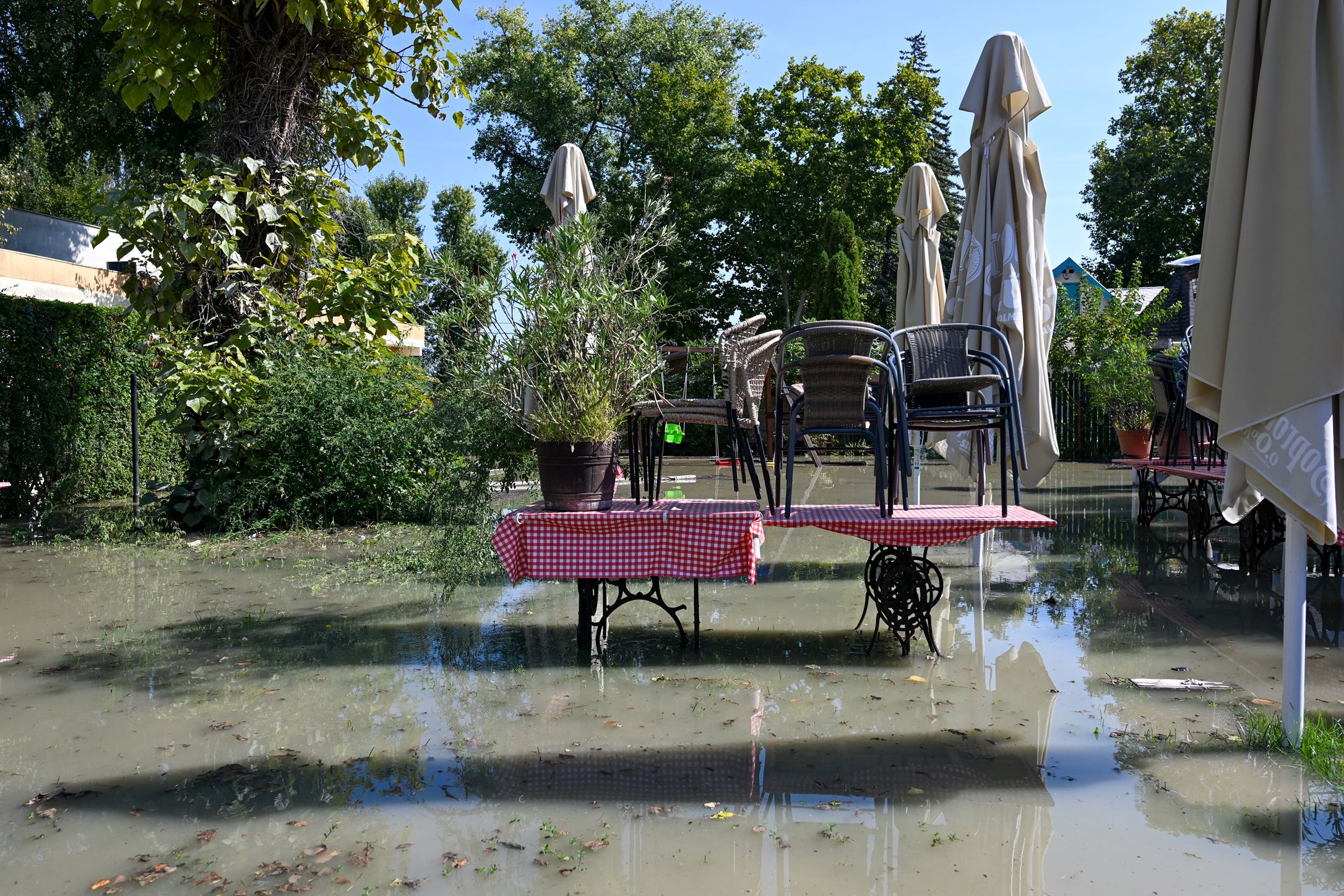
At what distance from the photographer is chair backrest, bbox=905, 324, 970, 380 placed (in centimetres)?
531

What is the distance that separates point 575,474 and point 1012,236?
319cm

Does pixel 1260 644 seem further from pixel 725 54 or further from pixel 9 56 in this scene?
pixel 725 54

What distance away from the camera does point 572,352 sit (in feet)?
16.1

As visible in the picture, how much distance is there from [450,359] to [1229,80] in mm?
4688

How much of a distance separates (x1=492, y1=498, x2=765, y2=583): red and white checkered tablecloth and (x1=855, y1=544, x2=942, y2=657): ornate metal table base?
Answer: 0.67 meters

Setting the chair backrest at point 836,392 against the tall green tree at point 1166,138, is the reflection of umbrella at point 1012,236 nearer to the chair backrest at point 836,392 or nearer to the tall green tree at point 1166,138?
the chair backrest at point 836,392

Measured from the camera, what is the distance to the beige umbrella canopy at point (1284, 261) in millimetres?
3115

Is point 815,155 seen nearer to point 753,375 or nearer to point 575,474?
point 753,375

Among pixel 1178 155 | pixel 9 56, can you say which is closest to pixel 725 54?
pixel 1178 155

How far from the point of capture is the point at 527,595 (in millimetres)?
6414

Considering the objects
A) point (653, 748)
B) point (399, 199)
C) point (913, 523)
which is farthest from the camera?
point (399, 199)

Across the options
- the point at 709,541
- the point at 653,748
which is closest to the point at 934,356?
the point at 709,541

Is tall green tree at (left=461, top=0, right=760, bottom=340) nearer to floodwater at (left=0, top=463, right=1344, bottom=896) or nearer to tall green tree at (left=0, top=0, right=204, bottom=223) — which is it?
tall green tree at (left=0, top=0, right=204, bottom=223)

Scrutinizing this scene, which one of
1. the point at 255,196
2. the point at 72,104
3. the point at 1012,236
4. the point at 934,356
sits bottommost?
the point at 934,356
